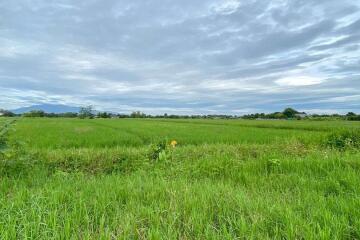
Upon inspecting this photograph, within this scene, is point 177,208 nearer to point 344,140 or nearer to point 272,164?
point 272,164

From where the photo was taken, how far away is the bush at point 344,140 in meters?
9.16

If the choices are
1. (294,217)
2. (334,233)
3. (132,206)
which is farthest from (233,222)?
(132,206)

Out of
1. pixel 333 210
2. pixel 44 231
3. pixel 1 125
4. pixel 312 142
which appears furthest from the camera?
pixel 312 142

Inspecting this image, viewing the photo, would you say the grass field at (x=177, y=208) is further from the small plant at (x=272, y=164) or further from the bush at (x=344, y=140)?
the bush at (x=344, y=140)

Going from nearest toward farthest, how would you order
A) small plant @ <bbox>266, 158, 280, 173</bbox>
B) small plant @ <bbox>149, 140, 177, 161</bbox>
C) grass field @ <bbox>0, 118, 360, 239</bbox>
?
grass field @ <bbox>0, 118, 360, 239</bbox>
small plant @ <bbox>266, 158, 280, 173</bbox>
small plant @ <bbox>149, 140, 177, 161</bbox>

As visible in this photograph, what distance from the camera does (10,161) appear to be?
5.05 metres

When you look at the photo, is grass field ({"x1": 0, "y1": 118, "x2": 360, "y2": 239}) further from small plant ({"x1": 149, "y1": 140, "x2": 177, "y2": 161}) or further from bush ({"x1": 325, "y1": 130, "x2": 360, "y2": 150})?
bush ({"x1": 325, "y1": 130, "x2": 360, "y2": 150})

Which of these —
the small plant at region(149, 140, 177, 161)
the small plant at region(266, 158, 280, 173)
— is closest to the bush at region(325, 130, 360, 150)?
the small plant at region(266, 158, 280, 173)

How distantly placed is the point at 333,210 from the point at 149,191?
231 centimetres

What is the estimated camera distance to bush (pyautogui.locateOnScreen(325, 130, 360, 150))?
9.16 meters

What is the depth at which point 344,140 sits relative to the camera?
948 cm

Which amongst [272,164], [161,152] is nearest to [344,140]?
[272,164]

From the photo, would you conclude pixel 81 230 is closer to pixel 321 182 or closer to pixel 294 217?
pixel 294 217

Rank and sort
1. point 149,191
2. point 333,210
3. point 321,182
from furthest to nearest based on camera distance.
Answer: point 321,182 → point 149,191 → point 333,210
